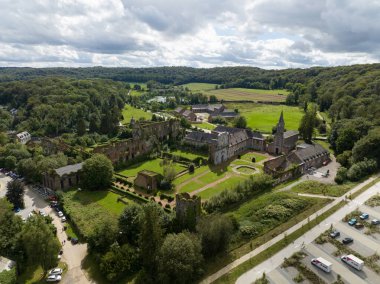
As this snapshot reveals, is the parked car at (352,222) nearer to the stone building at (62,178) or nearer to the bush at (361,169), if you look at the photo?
the bush at (361,169)

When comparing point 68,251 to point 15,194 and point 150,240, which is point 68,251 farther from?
point 15,194

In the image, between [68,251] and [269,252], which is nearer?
[269,252]

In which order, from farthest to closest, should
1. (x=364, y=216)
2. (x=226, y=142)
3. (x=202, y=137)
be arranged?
(x=202, y=137)
(x=226, y=142)
(x=364, y=216)

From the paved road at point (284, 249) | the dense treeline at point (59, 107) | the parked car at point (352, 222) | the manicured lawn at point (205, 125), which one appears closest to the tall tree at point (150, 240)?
the paved road at point (284, 249)

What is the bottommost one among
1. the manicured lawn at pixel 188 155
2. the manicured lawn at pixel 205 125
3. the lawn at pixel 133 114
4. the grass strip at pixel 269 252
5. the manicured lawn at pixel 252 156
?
the lawn at pixel 133 114

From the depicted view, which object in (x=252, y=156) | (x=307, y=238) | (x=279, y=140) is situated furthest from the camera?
(x=279, y=140)

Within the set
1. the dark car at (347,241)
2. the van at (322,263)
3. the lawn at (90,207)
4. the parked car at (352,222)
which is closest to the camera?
the van at (322,263)

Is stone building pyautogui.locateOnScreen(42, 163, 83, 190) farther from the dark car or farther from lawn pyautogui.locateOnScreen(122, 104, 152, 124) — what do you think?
lawn pyautogui.locateOnScreen(122, 104, 152, 124)

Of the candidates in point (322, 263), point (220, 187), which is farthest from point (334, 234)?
point (220, 187)
